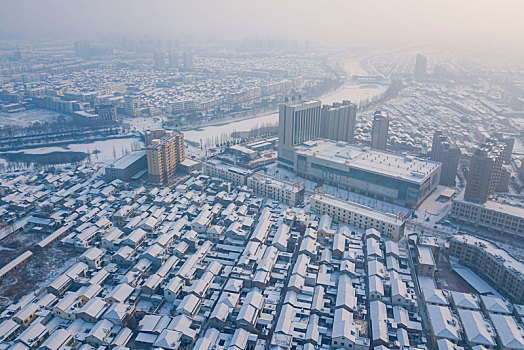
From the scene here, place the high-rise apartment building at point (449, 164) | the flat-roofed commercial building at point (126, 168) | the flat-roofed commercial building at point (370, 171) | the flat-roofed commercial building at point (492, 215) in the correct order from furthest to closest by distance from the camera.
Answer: the high-rise apartment building at point (449, 164) < the flat-roofed commercial building at point (126, 168) < the flat-roofed commercial building at point (370, 171) < the flat-roofed commercial building at point (492, 215)

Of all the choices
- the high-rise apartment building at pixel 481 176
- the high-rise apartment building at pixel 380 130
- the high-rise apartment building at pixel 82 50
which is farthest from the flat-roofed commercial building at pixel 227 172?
the high-rise apartment building at pixel 82 50

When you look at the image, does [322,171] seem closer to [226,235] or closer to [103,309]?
[226,235]

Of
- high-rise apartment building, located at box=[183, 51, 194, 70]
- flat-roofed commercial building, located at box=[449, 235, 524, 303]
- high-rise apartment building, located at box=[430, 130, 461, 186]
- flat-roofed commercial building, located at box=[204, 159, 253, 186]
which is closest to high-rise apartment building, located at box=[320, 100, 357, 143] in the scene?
high-rise apartment building, located at box=[430, 130, 461, 186]

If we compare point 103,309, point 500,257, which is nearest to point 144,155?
point 103,309

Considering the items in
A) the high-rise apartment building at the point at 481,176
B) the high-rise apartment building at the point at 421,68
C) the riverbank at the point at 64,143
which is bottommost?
the riverbank at the point at 64,143

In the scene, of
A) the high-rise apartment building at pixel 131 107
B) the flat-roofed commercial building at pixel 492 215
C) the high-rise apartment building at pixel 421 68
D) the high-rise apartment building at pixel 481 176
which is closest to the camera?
the flat-roofed commercial building at pixel 492 215

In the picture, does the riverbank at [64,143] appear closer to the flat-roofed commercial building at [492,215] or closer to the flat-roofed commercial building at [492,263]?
the flat-roofed commercial building at [492,215]
